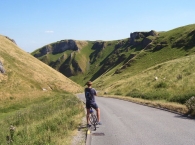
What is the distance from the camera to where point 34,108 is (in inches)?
938

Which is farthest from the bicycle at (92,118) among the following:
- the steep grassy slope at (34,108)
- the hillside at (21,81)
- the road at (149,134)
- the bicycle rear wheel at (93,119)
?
the hillside at (21,81)

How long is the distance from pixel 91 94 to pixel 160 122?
408 cm

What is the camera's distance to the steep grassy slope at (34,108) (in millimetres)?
10219

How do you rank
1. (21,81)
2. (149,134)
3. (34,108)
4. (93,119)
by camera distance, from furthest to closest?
(21,81)
(34,108)
(93,119)
(149,134)

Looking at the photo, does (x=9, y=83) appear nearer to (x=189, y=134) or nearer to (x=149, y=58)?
(x=189, y=134)

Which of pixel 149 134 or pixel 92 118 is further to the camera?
pixel 92 118

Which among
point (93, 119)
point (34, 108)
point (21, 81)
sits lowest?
point (34, 108)

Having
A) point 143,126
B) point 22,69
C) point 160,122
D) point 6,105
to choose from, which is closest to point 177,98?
point 160,122

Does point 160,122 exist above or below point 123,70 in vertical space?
below

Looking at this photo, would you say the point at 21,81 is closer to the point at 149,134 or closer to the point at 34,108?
the point at 34,108

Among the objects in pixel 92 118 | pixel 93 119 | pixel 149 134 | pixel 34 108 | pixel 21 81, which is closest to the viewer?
pixel 149 134

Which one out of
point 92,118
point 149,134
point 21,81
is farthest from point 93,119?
point 21,81

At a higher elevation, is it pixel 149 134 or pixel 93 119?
pixel 93 119

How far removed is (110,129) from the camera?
11953 millimetres
